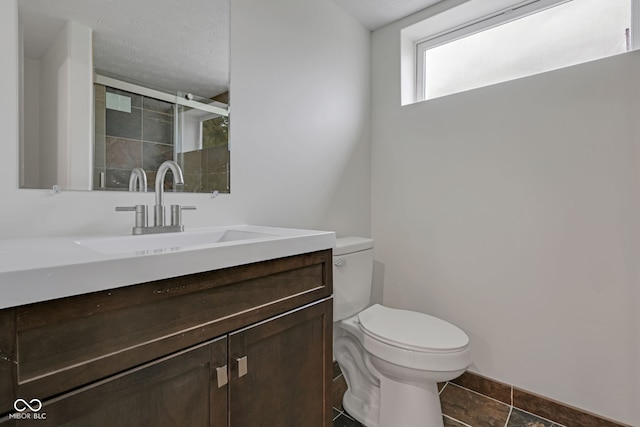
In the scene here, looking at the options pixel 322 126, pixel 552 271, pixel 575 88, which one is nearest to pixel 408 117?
pixel 322 126

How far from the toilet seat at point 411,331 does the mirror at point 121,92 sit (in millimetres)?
902

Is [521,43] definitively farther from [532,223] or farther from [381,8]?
[532,223]

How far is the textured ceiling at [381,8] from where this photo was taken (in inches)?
70.5

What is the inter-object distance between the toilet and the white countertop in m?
0.73

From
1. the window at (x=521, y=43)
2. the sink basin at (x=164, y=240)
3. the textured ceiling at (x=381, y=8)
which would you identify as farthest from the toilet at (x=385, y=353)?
the textured ceiling at (x=381, y=8)

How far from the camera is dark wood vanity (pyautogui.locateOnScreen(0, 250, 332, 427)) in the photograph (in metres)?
0.50

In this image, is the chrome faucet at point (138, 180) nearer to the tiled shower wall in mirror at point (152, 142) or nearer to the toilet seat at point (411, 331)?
the tiled shower wall in mirror at point (152, 142)

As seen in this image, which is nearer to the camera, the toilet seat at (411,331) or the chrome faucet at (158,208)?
the chrome faucet at (158,208)

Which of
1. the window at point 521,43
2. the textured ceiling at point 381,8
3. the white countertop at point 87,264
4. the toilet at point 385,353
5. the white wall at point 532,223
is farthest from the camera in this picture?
the textured ceiling at point 381,8

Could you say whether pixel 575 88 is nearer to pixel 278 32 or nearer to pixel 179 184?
pixel 278 32

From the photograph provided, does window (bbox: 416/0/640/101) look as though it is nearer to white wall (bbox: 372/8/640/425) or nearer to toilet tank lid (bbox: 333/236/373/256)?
white wall (bbox: 372/8/640/425)

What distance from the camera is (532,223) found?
152cm

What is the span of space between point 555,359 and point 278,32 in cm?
205

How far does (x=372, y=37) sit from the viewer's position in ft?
6.91
